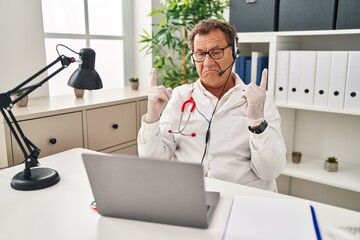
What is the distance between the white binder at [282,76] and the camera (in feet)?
7.01

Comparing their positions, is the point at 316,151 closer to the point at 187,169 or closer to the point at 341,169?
the point at 341,169

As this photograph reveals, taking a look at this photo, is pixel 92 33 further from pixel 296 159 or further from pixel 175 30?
pixel 296 159

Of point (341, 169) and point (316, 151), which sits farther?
point (316, 151)

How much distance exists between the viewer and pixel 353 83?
1.91 metres

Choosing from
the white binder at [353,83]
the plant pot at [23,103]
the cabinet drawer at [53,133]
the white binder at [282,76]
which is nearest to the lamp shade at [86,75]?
the cabinet drawer at [53,133]

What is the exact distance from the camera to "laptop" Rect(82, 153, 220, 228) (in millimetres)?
837

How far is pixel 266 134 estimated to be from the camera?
4.22ft

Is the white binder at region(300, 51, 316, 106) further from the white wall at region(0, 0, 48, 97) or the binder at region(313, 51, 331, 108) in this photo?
the white wall at region(0, 0, 48, 97)

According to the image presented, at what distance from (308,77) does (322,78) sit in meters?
0.08

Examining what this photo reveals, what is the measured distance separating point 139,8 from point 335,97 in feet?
5.94

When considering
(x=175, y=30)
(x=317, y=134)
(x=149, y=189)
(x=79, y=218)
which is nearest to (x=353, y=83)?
(x=317, y=134)

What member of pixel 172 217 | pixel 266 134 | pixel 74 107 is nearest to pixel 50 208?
pixel 172 217

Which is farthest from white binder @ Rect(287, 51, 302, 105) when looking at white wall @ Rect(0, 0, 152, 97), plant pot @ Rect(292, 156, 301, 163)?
white wall @ Rect(0, 0, 152, 97)

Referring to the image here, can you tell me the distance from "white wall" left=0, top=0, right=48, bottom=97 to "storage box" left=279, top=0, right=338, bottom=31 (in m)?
1.54
